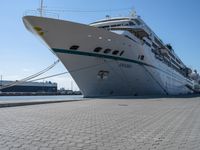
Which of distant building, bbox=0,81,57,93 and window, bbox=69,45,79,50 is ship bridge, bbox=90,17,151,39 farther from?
distant building, bbox=0,81,57,93

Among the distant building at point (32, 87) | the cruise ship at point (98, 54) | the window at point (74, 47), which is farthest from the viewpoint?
the distant building at point (32, 87)

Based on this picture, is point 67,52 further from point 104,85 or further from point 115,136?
point 115,136

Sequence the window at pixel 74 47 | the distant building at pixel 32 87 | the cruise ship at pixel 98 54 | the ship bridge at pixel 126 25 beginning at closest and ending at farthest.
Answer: the cruise ship at pixel 98 54, the window at pixel 74 47, the ship bridge at pixel 126 25, the distant building at pixel 32 87

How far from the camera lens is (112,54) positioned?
74.2ft

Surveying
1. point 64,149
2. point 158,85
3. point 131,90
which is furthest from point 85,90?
point 64,149

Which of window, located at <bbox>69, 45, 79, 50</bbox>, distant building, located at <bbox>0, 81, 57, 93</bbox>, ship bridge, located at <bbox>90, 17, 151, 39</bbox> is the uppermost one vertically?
ship bridge, located at <bbox>90, 17, 151, 39</bbox>

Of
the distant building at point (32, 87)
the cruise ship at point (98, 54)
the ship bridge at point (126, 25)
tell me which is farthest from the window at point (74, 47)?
the distant building at point (32, 87)

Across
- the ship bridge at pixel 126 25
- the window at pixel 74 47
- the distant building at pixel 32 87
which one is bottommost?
the distant building at pixel 32 87

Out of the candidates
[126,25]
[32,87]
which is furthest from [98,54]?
[32,87]

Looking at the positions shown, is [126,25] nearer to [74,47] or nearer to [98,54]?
[98,54]

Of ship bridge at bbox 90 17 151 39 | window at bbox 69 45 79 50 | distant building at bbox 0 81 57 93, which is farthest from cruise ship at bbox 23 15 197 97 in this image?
distant building at bbox 0 81 57 93

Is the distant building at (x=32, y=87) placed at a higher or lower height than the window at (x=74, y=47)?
lower

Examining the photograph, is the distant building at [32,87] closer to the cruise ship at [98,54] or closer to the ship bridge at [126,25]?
the ship bridge at [126,25]

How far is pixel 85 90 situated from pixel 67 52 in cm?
382
